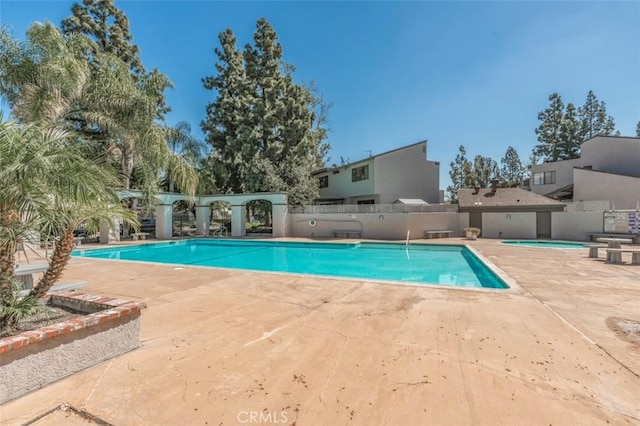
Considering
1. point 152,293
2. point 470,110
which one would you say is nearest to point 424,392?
point 152,293

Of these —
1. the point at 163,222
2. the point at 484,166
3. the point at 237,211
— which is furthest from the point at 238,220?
the point at 484,166

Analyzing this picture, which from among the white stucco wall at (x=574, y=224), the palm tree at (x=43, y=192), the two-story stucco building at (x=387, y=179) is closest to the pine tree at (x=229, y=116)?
the two-story stucco building at (x=387, y=179)

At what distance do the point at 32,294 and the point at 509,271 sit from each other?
1026 cm

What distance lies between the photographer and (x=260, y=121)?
23.5 m

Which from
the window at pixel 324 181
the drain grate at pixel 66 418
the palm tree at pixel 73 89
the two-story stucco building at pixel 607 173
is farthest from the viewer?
the window at pixel 324 181

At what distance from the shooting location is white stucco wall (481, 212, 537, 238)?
19.2 m

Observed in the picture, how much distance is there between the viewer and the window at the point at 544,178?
28.7 metres

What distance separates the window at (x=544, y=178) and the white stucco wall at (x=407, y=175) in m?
11.8

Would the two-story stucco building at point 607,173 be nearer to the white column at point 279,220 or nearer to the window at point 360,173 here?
the window at point 360,173

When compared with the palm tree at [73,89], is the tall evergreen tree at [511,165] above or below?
above

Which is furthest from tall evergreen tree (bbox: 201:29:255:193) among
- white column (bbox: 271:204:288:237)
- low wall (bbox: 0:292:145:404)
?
low wall (bbox: 0:292:145:404)

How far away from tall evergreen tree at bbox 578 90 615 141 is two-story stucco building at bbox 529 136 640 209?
19.6 metres

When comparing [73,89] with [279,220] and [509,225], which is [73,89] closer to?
[279,220]

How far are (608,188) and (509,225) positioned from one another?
315 inches
